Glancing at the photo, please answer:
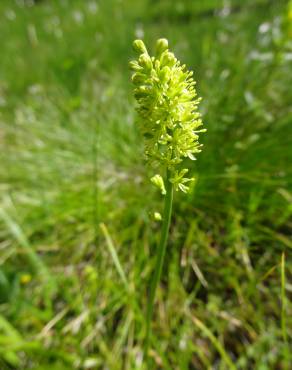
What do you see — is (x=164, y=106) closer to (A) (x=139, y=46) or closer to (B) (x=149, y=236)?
(A) (x=139, y=46)

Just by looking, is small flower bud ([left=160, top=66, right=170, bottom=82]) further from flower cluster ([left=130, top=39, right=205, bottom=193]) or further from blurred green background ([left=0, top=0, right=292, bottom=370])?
blurred green background ([left=0, top=0, right=292, bottom=370])

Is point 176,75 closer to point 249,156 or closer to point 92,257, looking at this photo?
point 249,156

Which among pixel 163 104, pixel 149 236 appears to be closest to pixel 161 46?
pixel 163 104

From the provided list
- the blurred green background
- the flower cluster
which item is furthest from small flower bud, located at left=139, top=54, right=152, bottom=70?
the blurred green background

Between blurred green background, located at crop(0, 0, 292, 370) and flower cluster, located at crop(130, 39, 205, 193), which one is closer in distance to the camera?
flower cluster, located at crop(130, 39, 205, 193)

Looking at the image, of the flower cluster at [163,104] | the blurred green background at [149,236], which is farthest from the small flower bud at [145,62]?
the blurred green background at [149,236]
